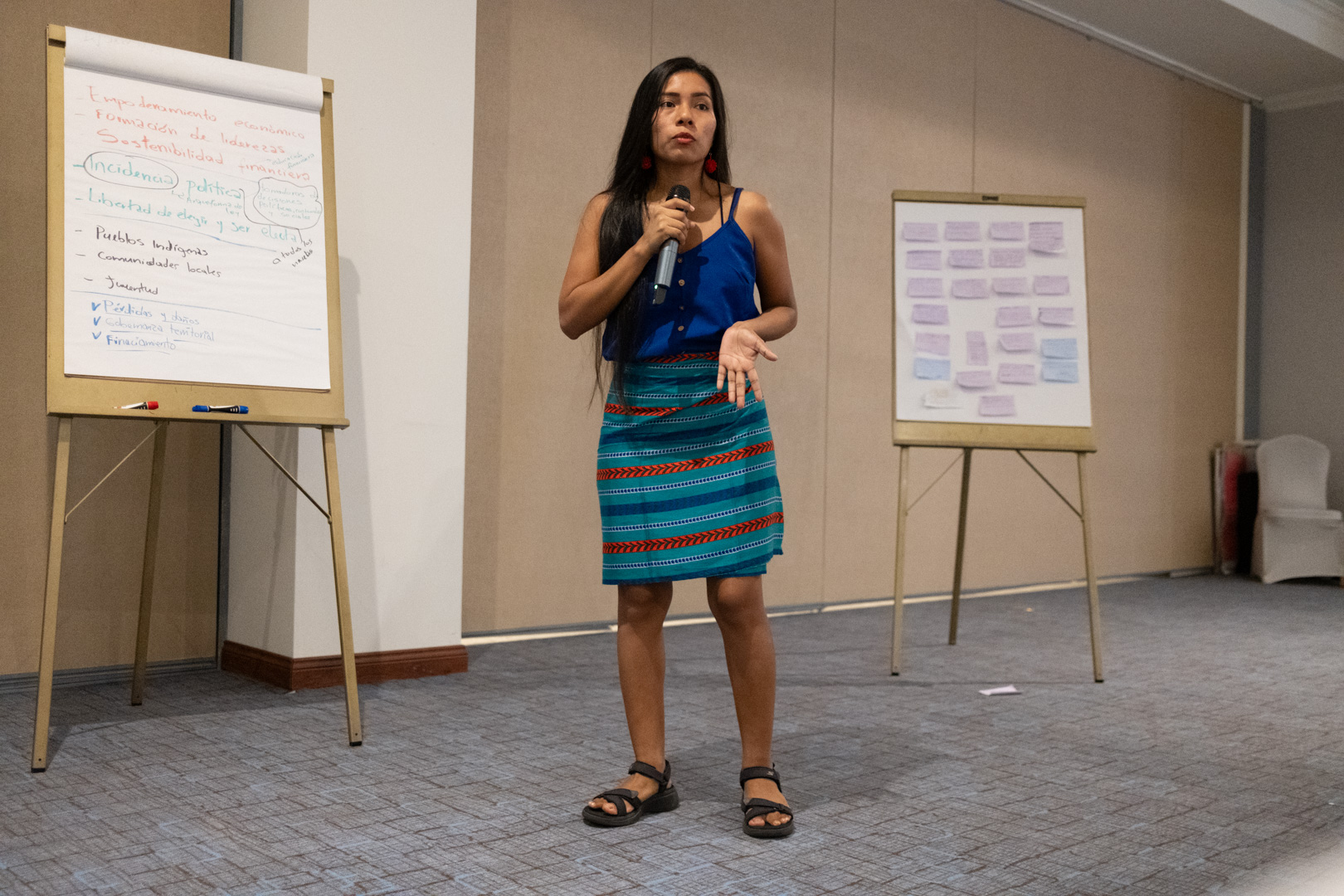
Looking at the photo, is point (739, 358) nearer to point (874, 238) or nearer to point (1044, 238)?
point (1044, 238)

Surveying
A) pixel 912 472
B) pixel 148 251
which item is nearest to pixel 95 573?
pixel 148 251

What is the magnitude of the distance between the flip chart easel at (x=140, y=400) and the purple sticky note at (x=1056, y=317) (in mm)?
2180

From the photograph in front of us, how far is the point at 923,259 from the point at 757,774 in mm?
2036

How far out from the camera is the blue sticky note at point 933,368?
3570 millimetres

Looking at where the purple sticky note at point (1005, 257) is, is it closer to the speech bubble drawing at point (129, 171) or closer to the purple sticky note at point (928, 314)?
the purple sticky note at point (928, 314)

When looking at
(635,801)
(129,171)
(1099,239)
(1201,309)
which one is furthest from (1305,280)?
(129,171)

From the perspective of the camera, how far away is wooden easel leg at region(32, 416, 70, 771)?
2223mm

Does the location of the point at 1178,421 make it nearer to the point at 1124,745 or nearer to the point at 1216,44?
the point at 1216,44

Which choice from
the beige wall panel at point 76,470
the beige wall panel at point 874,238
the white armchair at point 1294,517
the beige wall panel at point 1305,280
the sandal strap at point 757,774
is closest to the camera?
the sandal strap at point 757,774

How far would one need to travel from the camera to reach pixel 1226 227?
23.3 ft

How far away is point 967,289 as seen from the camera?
142 inches

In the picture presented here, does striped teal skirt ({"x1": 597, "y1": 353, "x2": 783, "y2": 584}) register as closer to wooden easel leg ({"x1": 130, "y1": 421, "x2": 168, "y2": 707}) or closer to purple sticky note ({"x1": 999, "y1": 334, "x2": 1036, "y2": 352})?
wooden easel leg ({"x1": 130, "y1": 421, "x2": 168, "y2": 707})

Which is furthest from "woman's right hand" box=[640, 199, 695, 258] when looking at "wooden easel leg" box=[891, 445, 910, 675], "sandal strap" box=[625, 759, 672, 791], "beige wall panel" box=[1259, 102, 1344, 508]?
"beige wall panel" box=[1259, 102, 1344, 508]

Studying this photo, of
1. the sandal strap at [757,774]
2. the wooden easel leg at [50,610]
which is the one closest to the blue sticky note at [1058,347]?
the sandal strap at [757,774]
